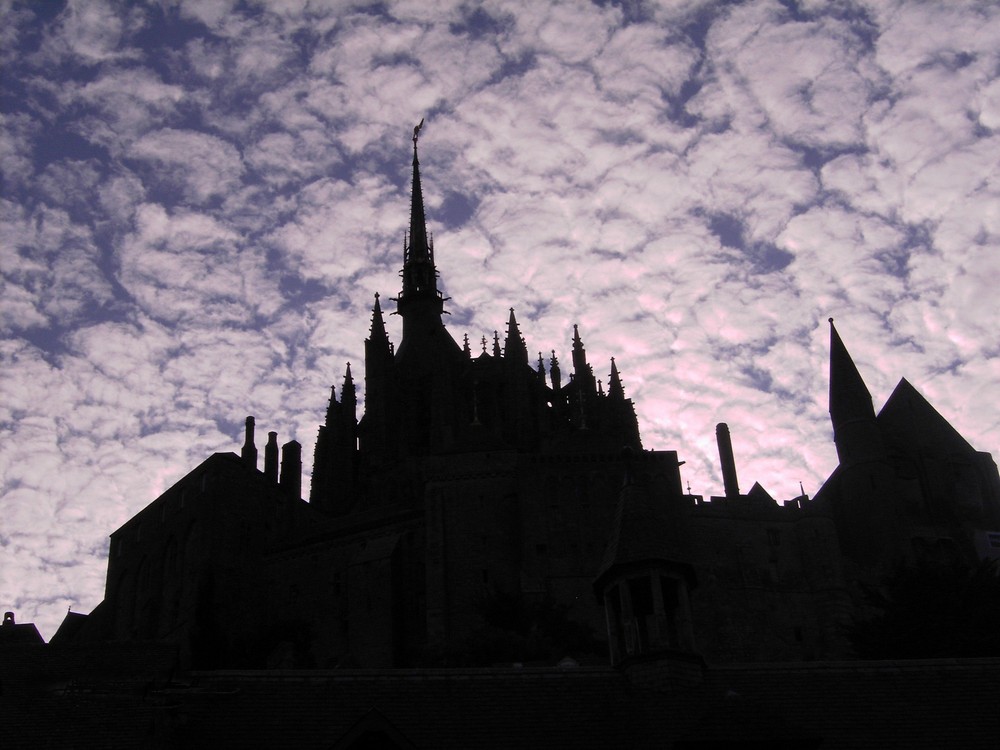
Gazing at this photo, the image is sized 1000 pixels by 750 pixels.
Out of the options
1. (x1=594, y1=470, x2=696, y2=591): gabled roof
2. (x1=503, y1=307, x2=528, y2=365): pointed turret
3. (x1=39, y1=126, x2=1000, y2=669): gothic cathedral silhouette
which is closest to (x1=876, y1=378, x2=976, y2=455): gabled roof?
(x1=39, y1=126, x2=1000, y2=669): gothic cathedral silhouette

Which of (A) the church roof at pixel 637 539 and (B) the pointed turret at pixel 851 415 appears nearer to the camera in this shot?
(A) the church roof at pixel 637 539

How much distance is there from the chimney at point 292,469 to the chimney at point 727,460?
2964 cm

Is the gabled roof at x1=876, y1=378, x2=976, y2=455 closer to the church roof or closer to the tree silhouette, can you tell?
the tree silhouette

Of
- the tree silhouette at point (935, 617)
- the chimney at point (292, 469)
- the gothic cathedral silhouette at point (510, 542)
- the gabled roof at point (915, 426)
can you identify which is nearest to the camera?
the tree silhouette at point (935, 617)

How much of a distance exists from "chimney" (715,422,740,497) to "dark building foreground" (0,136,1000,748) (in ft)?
0.66

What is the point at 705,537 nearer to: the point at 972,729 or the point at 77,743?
the point at 972,729

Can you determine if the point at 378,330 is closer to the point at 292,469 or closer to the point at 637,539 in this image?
the point at 292,469

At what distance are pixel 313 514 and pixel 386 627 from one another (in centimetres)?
1758

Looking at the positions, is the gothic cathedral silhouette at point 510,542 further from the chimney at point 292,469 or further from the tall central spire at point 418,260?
the tall central spire at point 418,260

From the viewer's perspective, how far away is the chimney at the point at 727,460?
8162 cm

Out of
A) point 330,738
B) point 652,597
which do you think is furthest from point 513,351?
point 330,738

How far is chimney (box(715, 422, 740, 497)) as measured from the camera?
81625 mm

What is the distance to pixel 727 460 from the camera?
84438mm

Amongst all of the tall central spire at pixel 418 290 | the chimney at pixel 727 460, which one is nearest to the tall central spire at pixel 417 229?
the tall central spire at pixel 418 290
